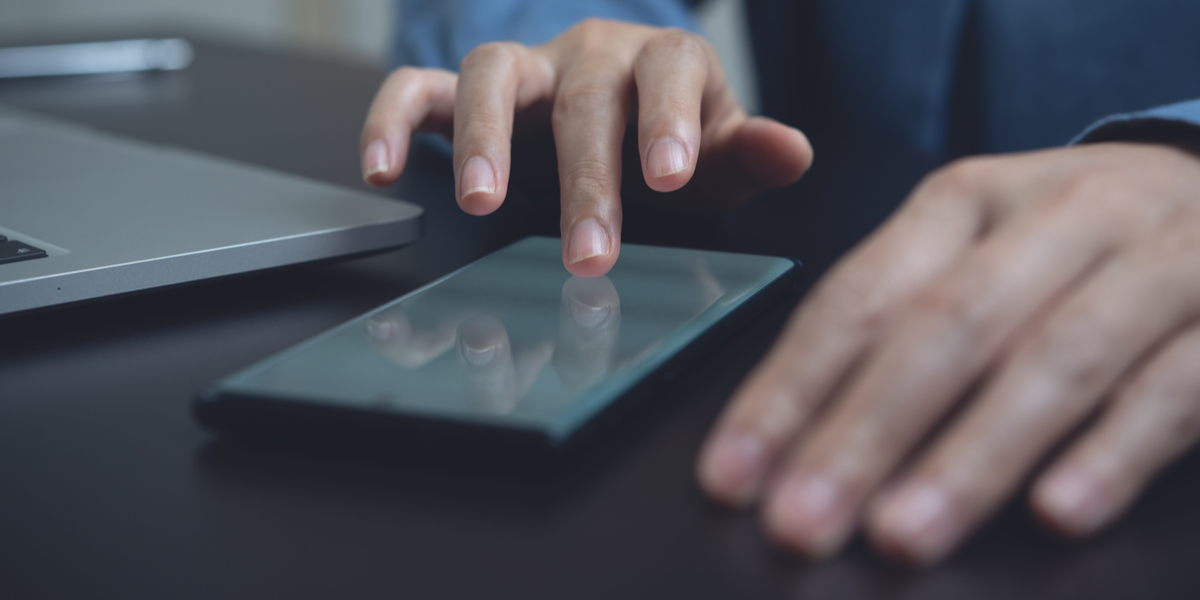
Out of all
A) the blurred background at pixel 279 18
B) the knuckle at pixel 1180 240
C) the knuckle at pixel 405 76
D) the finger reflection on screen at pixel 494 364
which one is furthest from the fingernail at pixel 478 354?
the blurred background at pixel 279 18

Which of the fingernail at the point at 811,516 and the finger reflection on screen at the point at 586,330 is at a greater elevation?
the finger reflection on screen at the point at 586,330

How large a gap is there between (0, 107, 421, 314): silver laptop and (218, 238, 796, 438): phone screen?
89 millimetres

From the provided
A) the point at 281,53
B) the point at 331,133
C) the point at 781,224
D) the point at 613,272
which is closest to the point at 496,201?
the point at 613,272

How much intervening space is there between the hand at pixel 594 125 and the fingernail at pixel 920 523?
0.18m

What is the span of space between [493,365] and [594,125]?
9.1 inches

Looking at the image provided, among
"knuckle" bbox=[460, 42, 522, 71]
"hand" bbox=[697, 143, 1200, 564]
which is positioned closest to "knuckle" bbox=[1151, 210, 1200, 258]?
"hand" bbox=[697, 143, 1200, 564]

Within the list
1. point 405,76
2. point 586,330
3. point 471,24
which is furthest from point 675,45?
point 471,24

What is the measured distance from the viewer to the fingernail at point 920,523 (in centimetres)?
19

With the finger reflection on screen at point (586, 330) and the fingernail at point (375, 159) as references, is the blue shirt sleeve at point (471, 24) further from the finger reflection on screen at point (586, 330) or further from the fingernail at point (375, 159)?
the finger reflection on screen at point (586, 330)

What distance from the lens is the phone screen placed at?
24cm

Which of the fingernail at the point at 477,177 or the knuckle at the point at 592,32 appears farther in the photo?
the knuckle at the point at 592,32

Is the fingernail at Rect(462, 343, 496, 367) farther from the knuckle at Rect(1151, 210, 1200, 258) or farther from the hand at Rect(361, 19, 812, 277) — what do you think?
the knuckle at Rect(1151, 210, 1200, 258)

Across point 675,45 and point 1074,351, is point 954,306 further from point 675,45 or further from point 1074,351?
point 675,45

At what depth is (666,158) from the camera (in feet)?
1.29
